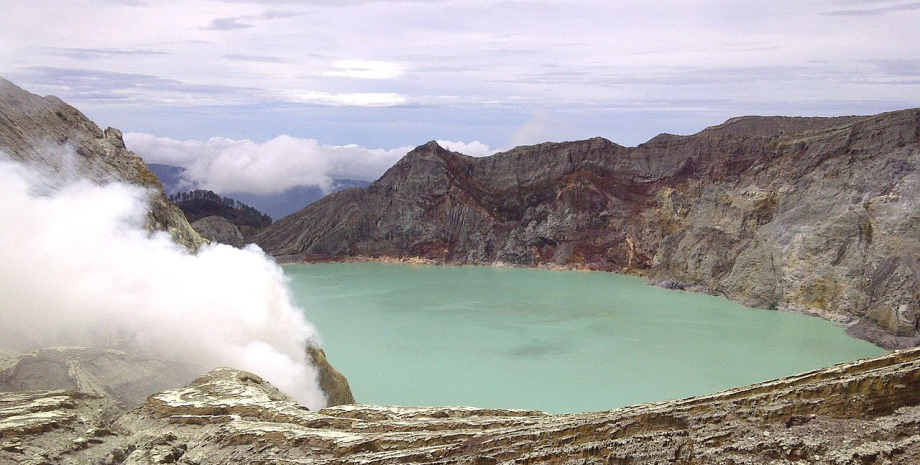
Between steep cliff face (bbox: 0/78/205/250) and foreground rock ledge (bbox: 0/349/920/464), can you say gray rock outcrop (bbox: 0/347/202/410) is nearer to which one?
foreground rock ledge (bbox: 0/349/920/464)

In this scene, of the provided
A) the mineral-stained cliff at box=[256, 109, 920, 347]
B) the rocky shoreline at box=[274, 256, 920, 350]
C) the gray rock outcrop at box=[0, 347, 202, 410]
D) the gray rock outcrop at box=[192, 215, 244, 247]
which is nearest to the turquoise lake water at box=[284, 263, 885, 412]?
the rocky shoreline at box=[274, 256, 920, 350]

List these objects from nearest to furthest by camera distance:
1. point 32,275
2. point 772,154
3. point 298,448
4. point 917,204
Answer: point 298,448
point 32,275
point 917,204
point 772,154

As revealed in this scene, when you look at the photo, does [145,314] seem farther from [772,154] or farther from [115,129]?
[772,154]

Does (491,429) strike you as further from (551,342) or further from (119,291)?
(551,342)

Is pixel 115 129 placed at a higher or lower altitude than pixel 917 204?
higher

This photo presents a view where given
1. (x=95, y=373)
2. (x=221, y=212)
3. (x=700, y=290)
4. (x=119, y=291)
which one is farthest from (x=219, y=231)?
(x=95, y=373)

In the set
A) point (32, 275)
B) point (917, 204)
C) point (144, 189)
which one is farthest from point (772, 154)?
point (32, 275)
